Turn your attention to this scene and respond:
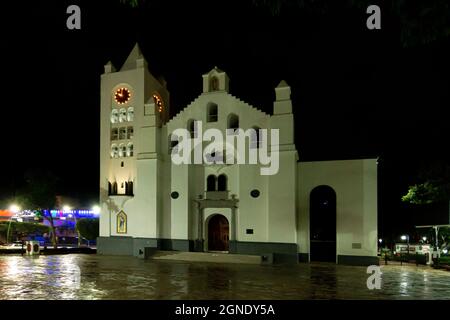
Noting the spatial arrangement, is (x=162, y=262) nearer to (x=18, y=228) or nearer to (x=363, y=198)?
(x=363, y=198)

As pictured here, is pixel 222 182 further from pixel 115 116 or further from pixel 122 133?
pixel 115 116

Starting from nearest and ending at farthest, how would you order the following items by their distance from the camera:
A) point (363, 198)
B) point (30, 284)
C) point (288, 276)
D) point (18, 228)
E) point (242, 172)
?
point (30, 284), point (288, 276), point (363, 198), point (242, 172), point (18, 228)

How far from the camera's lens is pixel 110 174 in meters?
32.9

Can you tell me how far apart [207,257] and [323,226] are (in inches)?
320

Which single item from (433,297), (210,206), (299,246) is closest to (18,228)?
(210,206)

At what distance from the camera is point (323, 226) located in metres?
27.3

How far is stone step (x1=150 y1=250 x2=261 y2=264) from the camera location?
1045 inches

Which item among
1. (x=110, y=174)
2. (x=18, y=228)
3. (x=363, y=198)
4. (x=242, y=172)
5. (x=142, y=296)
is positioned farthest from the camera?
(x=18, y=228)

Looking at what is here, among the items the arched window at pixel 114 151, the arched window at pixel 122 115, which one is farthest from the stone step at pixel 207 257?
the arched window at pixel 122 115

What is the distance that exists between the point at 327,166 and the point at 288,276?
32.1 ft

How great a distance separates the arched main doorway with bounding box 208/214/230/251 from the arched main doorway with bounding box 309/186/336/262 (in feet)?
20.6

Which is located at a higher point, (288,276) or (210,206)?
(210,206)

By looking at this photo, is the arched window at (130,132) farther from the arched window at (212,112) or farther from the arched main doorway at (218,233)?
the arched main doorway at (218,233)

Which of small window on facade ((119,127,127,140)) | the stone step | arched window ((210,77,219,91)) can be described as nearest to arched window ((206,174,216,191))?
the stone step
